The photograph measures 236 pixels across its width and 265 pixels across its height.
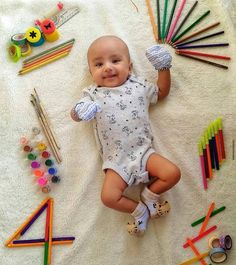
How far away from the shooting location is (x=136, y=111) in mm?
1443

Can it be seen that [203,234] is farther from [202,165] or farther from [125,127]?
[125,127]

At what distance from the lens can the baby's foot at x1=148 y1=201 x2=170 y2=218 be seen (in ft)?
4.49

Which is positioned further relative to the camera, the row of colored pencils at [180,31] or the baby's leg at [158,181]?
the row of colored pencils at [180,31]

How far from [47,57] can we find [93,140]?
41 centimetres

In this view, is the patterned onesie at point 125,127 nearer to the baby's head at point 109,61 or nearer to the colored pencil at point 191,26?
the baby's head at point 109,61

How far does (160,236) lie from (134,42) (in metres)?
0.77

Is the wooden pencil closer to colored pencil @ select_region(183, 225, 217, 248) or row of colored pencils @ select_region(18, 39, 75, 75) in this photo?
row of colored pencils @ select_region(18, 39, 75, 75)

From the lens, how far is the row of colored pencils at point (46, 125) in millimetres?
1495

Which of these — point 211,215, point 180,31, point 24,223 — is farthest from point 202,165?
point 24,223

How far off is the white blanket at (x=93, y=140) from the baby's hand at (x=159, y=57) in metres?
0.11

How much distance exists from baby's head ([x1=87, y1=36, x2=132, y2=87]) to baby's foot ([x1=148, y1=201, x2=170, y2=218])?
465mm

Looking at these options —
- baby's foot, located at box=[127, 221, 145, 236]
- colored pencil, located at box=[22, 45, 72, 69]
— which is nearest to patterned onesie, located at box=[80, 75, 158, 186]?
baby's foot, located at box=[127, 221, 145, 236]

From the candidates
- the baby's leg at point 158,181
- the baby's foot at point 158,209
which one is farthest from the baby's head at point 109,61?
the baby's foot at point 158,209

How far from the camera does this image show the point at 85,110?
1.37 meters
